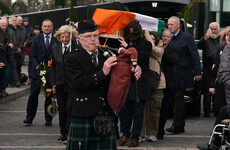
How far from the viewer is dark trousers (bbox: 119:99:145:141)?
27.9 ft

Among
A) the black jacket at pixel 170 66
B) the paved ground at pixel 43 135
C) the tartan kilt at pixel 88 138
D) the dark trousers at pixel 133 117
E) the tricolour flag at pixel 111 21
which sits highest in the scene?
the tricolour flag at pixel 111 21

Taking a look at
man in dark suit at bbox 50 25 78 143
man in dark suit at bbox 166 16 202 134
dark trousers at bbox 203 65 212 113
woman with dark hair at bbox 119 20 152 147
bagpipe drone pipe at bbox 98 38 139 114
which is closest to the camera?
bagpipe drone pipe at bbox 98 38 139 114

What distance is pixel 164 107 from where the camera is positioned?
372 inches

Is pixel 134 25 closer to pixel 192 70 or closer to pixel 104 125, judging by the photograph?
pixel 192 70

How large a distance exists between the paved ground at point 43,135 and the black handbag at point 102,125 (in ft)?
10.5

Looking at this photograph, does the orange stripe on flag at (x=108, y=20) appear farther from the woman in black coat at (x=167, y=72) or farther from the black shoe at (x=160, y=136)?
the black shoe at (x=160, y=136)

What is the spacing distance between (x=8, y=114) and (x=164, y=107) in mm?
4300

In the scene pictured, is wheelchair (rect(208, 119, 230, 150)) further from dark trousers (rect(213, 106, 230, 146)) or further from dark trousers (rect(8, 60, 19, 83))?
dark trousers (rect(8, 60, 19, 83))

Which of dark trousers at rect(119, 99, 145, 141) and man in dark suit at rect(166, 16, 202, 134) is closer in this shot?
dark trousers at rect(119, 99, 145, 141)

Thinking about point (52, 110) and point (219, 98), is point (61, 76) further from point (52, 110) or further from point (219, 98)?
point (219, 98)

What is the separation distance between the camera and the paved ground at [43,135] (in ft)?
28.5

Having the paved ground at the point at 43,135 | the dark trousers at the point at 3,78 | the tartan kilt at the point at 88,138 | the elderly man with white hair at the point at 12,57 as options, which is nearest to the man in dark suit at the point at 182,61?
the paved ground at the point at 43,135

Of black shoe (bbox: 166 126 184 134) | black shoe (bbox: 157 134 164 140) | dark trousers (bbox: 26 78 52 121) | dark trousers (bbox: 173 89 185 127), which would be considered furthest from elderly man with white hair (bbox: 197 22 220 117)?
dark trousers (bbox: 26 78 52 121)

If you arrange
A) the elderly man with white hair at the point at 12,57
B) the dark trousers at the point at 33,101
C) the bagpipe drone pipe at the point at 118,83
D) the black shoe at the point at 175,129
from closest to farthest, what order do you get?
the bagpipe drone pipe at the point at 118,83, the black shoe at the point at 175,129, the dark trousers at the point at 33,101, the elderly man with white hair at the point at 12,57
